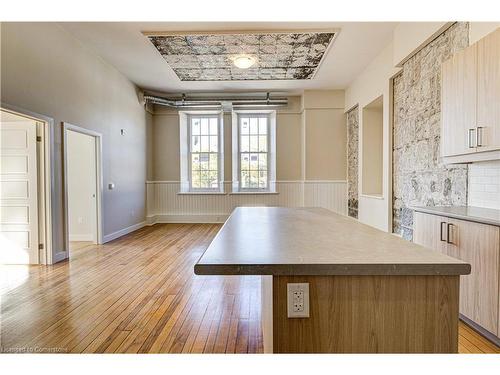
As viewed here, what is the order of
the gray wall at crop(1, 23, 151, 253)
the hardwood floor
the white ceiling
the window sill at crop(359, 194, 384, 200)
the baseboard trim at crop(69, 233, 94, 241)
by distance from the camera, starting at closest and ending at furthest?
1. the hardwood floor
2. the gray wall at crop(1, 23, 151, 253)
3. the white ceiling
4. the window sill at crop(359, 194, 384, 200)
5. the baseboard trim at crop(69, 233, 94, 241)

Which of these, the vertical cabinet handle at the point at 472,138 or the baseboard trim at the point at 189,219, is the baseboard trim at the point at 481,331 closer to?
the vertical cabinet handle at the point at 472,138

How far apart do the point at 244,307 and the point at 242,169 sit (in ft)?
18.2

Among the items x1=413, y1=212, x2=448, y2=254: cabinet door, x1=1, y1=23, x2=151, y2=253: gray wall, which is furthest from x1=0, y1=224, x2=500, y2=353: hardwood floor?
x1=1, y1=23, x2=151, y2=253: gray wall

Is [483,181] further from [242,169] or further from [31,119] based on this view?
[242,169]

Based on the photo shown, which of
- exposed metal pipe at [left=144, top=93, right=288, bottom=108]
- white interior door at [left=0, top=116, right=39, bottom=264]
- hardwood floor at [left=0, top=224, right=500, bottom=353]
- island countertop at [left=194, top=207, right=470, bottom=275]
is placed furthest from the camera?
exposed metal pipe at [left=144, top=93, right=288, bottom=108]

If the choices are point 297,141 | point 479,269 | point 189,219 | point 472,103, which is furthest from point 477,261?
point 189,219

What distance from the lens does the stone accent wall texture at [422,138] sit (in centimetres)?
314

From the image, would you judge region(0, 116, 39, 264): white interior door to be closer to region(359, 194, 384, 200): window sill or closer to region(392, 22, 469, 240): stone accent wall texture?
region(392, 22, 469, 240): stone accent wall texture

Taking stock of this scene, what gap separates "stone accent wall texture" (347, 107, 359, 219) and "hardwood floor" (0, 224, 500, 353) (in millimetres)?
4095

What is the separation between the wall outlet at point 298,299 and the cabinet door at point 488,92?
80.8 inches

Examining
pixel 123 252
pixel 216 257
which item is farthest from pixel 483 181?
pixel 123 252

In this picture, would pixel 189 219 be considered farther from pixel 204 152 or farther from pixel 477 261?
pixel 477 261

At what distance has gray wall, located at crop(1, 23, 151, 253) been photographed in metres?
3.49

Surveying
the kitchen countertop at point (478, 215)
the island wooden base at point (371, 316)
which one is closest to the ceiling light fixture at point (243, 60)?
the kitchen countertop at point (478, 215)
